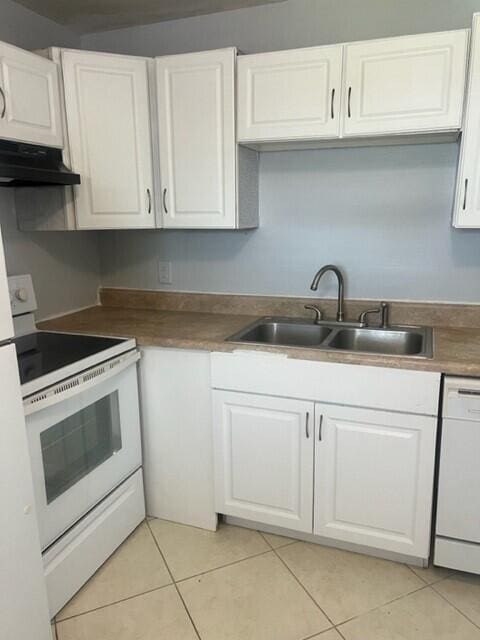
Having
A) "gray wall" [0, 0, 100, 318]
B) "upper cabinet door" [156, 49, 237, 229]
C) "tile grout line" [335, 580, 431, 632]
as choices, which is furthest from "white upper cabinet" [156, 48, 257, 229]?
"tile grout line" [335, 580, 431, 632]

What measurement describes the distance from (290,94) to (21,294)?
147 cm

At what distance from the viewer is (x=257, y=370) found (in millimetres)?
1858

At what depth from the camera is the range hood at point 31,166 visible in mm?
1630

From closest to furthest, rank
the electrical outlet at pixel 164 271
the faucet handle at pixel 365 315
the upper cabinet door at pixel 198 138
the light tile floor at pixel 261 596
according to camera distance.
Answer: the light tile floor at pixel 261 596
the upper cabinet door at pixel 198 138
the faucet handle at pixel 365 315
the electrical outlet at pixel 164 271

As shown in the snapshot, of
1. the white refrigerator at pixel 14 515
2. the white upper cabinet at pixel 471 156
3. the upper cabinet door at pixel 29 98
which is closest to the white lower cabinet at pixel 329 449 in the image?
the white upper cabinet at pixel 471 156

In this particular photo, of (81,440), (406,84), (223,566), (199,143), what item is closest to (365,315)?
(406,84)

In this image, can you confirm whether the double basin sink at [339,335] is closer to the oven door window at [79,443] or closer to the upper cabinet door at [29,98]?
the oven door window at [79,443]

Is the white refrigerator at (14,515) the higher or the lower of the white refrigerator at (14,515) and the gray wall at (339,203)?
the lower

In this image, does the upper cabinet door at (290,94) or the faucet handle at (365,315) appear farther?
the faucet handle at (365,315)

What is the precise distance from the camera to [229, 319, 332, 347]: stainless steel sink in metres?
2.23

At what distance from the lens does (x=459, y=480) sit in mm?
1671

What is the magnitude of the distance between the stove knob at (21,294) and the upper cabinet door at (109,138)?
39 centimetres

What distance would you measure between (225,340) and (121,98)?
3.86ft

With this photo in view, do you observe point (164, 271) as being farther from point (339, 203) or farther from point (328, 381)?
point (328, 381)
